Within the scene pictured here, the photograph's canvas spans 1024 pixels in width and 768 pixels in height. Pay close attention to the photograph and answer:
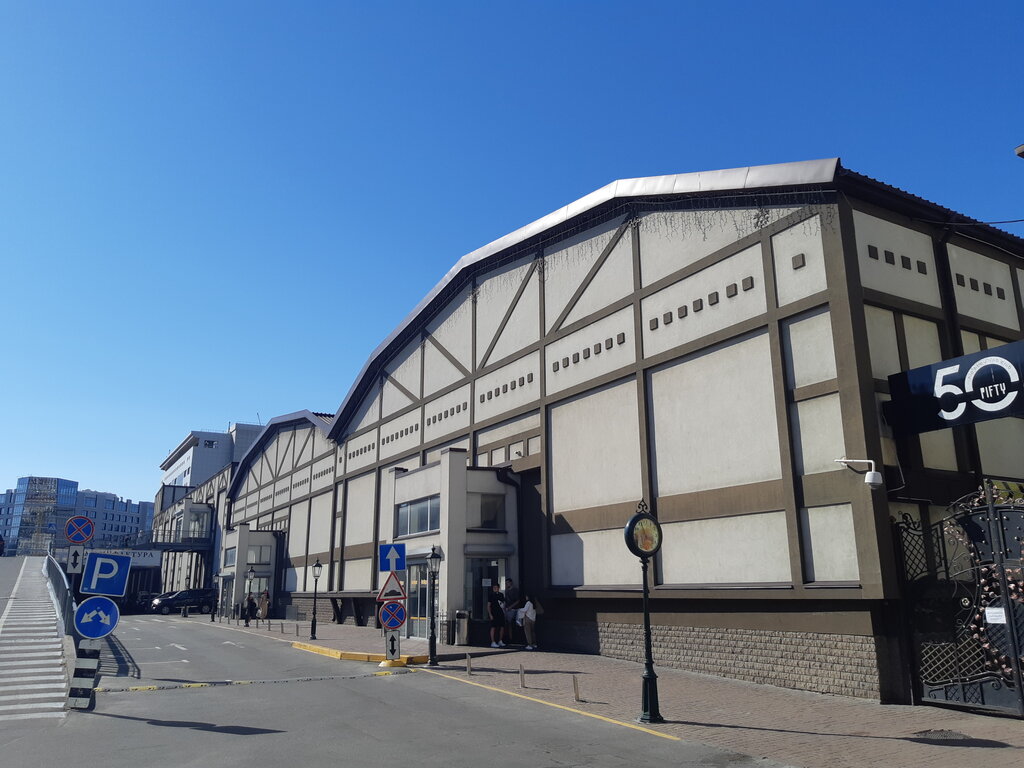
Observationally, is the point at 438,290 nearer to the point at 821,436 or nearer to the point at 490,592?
the point at 490,592

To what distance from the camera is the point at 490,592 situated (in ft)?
84.1

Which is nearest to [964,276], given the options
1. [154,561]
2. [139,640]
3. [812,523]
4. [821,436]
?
[821,436]

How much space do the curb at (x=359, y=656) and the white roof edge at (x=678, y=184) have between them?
13.9 meters

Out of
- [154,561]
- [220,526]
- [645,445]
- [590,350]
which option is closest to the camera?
[645,445]

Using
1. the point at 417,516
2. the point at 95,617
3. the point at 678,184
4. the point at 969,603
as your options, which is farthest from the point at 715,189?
the point at 95,617

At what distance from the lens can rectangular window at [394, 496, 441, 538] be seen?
26.8 metres

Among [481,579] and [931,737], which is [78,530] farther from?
[931,737]

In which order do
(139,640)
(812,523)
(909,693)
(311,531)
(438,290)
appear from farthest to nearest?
1. (311,531)
2. (438,290)
3. (139,640)
4. (812,523)
5. (909,693)

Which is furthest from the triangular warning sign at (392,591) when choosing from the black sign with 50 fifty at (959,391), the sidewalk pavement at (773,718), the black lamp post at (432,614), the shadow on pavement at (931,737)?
the black sign with 50 fifty at (959,391)

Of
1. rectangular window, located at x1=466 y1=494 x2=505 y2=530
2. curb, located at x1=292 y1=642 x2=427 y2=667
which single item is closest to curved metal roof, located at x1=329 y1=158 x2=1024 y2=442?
rectangular window, located at x1=466 y1=494 x2=505 y2=530

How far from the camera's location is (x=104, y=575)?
13.7m

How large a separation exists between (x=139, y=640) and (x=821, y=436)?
84.7 feet

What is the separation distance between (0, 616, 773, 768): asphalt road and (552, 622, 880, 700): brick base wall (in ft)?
17.3

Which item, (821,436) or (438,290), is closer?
(821,436)
